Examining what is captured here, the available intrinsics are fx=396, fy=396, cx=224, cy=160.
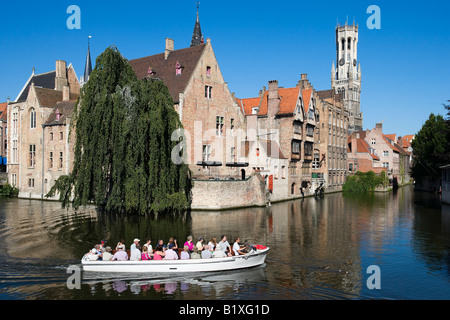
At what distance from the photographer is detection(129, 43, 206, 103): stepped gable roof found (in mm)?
42625

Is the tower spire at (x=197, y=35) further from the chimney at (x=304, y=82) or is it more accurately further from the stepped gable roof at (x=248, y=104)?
the chimney at (x=304, y=82)

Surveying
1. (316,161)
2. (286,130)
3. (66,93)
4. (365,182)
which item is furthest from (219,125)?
(365,182)

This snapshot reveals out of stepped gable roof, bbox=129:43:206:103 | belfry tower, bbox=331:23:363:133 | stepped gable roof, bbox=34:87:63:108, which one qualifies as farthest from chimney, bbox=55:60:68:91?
belfry tower, bbox=331:23:363:133

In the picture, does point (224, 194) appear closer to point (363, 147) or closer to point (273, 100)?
point (273, 100)

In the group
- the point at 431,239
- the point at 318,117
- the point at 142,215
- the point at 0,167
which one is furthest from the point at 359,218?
the point at 0,167

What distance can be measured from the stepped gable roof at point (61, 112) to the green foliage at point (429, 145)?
5178cm

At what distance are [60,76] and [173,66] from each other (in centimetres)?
1857

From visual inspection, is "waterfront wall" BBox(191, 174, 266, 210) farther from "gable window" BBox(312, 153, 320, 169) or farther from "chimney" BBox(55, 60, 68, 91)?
"chimney" BBox(55, 60, 68, 91)

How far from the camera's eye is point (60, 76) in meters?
53.9

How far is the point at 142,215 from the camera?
33.4 m

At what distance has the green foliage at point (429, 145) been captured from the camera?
6199cm

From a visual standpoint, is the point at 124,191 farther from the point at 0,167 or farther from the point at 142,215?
the point at 0,167

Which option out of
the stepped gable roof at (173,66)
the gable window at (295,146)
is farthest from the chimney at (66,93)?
the gable window at (295,146)
